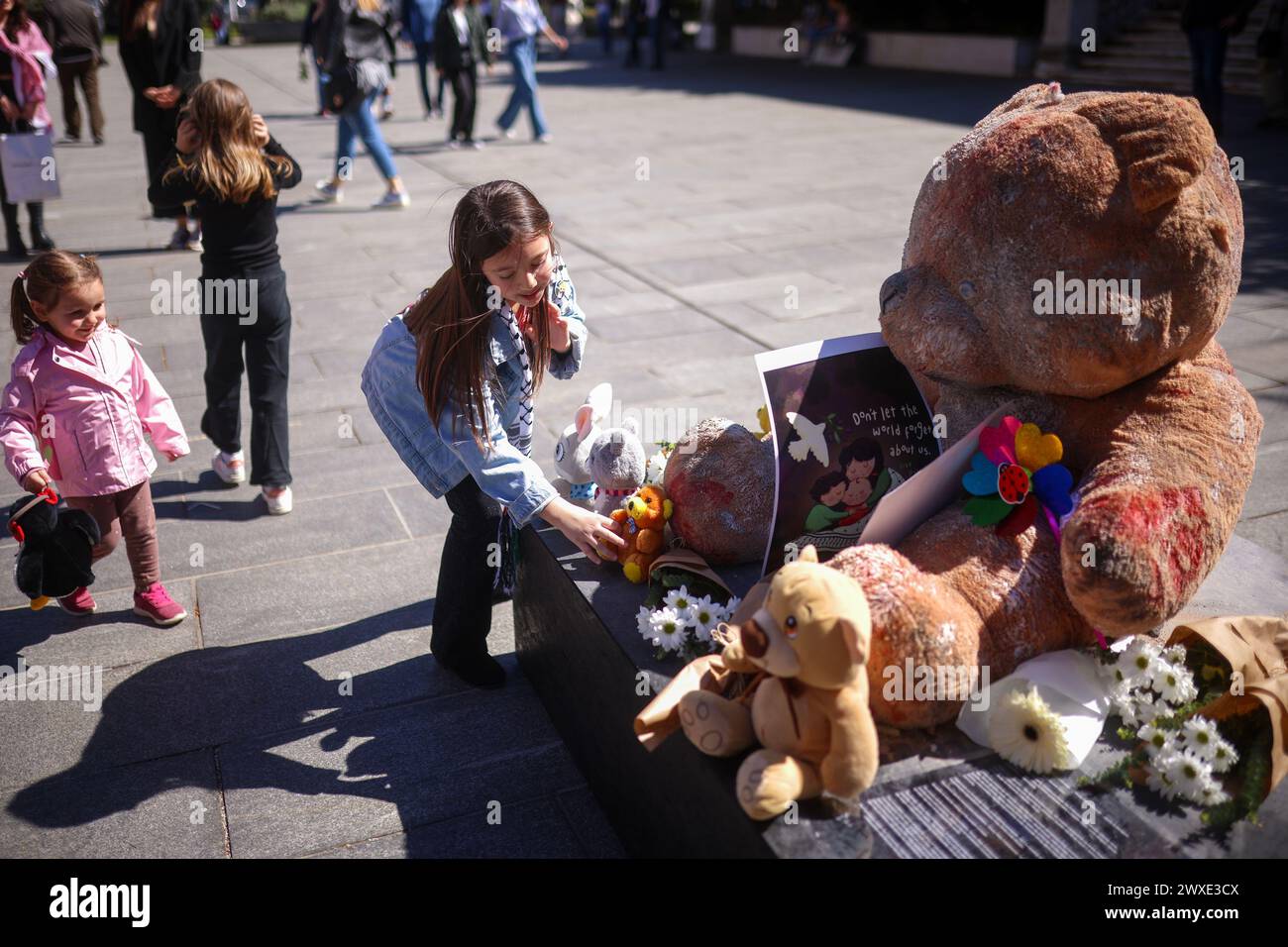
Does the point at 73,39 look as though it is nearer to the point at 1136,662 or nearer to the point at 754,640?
the point at 754,640

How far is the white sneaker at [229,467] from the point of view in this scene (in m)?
4.94

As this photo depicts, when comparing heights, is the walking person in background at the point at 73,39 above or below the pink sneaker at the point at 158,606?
above

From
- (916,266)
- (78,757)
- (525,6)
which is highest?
(525,6)

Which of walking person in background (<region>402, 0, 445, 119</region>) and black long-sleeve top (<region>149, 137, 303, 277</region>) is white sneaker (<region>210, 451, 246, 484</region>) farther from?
walking person in background (<region>402, 0, 445, 119</region>)

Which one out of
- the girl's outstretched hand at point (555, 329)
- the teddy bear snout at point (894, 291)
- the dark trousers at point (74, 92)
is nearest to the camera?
the teddy bear snout at point (894, 291)

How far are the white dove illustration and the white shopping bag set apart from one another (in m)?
7.32

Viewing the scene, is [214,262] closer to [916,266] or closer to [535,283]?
[535,283]

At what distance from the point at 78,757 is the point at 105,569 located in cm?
129

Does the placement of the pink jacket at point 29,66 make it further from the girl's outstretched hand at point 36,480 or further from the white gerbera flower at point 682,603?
the white gerbera flower at point 682,603

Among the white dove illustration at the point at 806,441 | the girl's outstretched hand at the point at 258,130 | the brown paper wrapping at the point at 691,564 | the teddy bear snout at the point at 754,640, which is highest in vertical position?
the girl's outstretched hand at the point at 258,130

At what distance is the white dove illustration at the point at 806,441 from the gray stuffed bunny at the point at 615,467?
0.61 metres

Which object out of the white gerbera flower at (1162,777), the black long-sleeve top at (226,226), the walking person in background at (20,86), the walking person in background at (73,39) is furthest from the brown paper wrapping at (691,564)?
the walking person in background at (73,39)

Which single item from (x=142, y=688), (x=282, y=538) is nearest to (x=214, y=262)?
(x=282, y=538)
